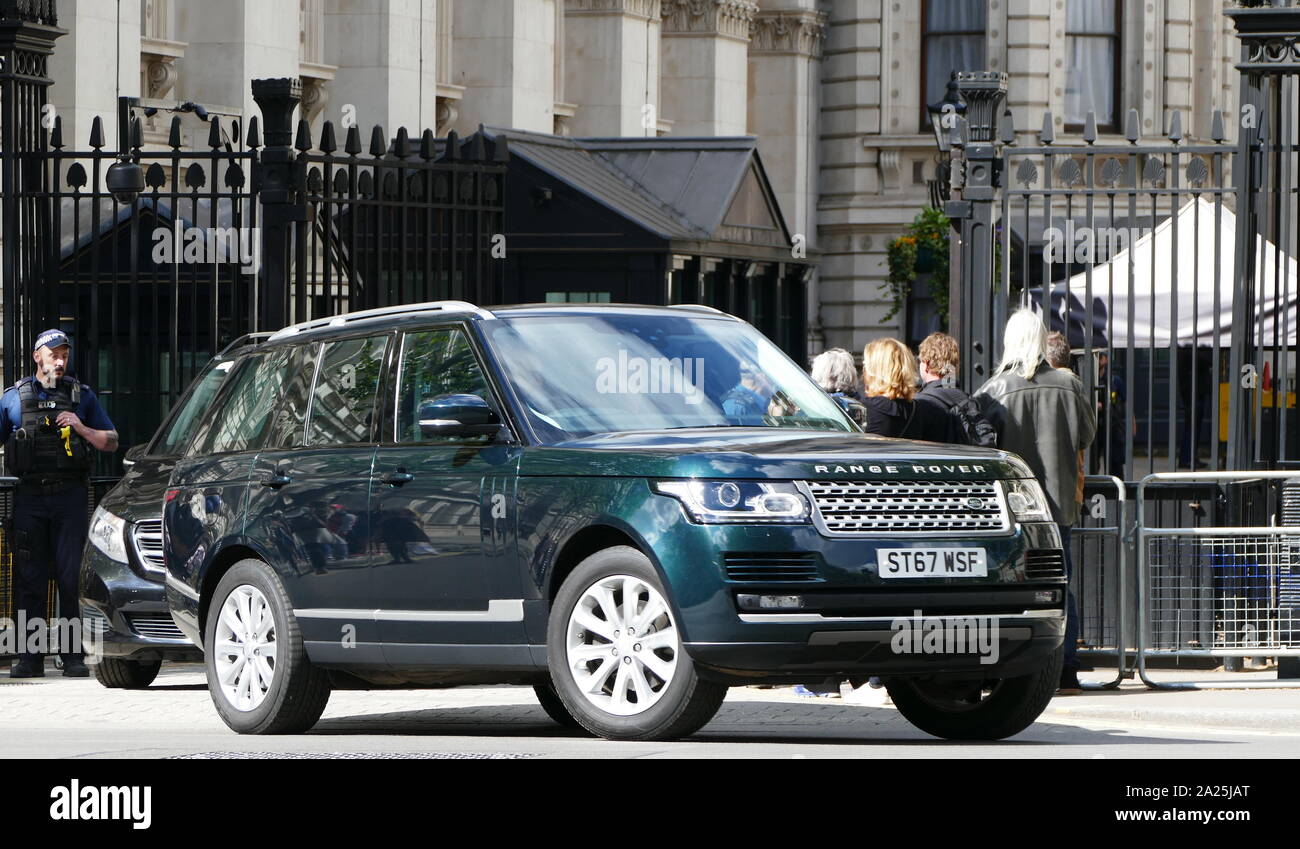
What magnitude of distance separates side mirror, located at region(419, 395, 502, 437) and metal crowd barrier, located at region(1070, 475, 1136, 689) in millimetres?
4497

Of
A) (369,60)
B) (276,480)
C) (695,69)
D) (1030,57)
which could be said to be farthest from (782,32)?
(276,480)

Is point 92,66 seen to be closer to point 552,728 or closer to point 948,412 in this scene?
point 948,412

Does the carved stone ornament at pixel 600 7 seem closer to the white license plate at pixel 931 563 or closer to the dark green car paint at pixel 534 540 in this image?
the dark green car paint at pixel 534 540

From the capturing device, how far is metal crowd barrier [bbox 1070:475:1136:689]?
43.1ft

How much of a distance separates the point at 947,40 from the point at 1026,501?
35664 mm

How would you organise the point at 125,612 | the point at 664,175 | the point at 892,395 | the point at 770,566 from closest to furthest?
the point at 770,566 → the point at 892,395 → the point at 125,612 → the point at 664,175

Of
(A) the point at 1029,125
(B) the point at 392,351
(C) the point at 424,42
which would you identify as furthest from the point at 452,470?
(A) the point at 1029,125

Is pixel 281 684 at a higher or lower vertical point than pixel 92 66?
lower

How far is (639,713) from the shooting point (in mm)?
9172

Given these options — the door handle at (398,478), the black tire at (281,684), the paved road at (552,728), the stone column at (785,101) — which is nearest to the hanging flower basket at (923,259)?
the stone column at (785,101)

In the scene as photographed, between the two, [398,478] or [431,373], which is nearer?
[398,478]

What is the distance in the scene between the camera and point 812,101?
147ft

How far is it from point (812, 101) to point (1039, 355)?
3246cm

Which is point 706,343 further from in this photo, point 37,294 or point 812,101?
point 812,101
